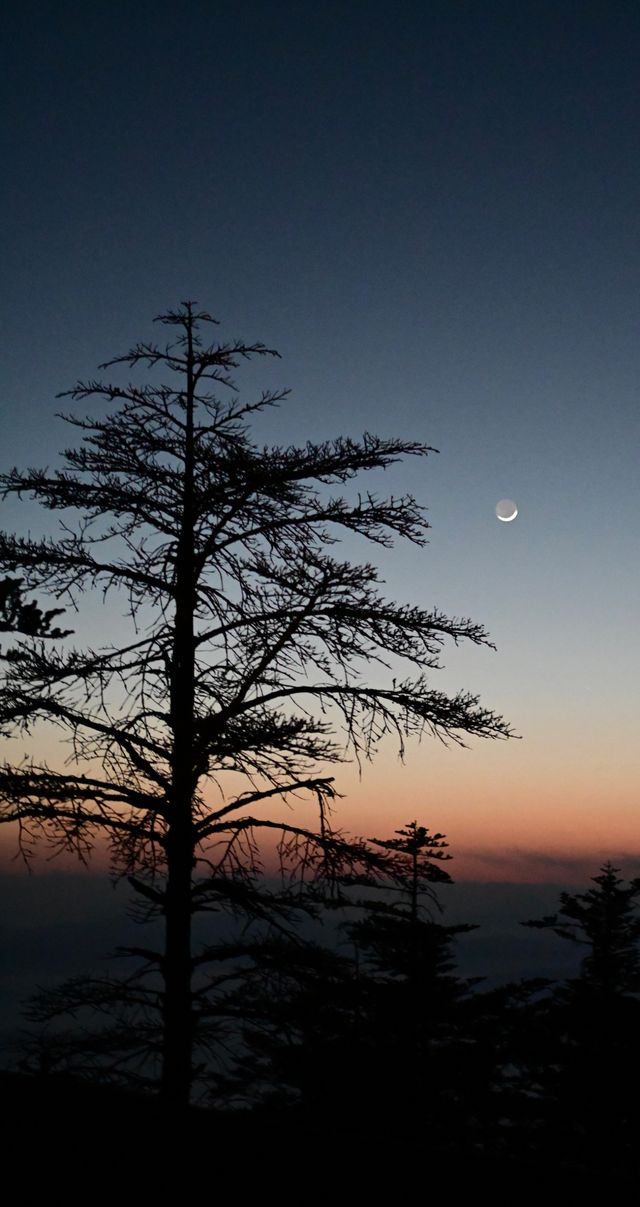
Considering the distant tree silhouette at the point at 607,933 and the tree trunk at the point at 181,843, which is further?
the distant tree silhouette at the point at 607,933

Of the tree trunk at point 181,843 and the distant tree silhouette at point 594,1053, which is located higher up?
the tree trunk at point 181,843

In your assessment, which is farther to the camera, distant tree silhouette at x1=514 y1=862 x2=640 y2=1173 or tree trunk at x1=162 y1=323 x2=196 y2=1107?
distant tree silhouette at x1=514 y1=862 x2=640 y2=1173

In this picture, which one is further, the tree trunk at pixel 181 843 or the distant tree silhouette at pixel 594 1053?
the distant tree silhouette at pixel 594 1053

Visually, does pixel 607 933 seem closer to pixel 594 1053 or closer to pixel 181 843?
pixel 594 1053

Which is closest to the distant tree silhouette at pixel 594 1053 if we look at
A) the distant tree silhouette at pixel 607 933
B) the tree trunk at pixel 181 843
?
the distant tree silhouette at pixel 607 933

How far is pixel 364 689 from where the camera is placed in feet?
33.1

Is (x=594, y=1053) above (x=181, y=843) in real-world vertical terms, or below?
below

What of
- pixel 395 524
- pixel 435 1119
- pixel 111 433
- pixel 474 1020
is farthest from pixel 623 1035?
pixel 111 433

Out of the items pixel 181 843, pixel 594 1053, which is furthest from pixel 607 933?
pixel 181 843

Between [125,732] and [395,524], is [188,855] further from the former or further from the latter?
[395,524]

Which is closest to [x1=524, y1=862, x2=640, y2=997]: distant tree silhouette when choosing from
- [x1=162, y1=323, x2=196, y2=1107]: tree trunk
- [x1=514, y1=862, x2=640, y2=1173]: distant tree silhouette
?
[x1=514, y1=862, x2=640, y2=1173]: distant tree silhouette

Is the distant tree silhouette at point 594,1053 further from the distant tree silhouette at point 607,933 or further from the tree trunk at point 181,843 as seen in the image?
the tree trunk at point 181,843

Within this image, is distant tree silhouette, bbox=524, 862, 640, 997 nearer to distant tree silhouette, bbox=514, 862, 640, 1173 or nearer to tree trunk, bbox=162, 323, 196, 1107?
distant tree silhouette, bbox=514, 862, 640, 1173

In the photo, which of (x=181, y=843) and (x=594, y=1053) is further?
(x=594, y=1053)
